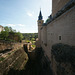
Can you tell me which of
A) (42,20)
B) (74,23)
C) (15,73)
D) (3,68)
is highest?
(42,20)

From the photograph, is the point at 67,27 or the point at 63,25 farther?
the point at 63,25

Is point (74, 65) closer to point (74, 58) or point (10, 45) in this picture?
point (74, 58)

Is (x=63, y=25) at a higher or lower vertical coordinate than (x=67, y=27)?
higher

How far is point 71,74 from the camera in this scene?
2.62m

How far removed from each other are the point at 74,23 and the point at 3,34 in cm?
3068

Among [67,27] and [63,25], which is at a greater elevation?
[63,25]

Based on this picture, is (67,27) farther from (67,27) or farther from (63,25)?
(63,25)

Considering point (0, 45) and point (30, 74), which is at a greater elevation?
point (0, 45)

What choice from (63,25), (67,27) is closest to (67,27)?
(67,27)

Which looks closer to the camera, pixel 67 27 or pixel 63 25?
pixel 67 27

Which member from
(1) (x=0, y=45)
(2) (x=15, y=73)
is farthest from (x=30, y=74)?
(1) (x=0, y=45)

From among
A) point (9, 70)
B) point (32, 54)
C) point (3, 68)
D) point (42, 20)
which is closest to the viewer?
point (3, 68)

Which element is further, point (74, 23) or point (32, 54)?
point (32, 54)

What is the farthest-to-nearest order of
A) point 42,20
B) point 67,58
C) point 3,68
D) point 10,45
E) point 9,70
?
point 42,20
point 10,45
point 9,70
point 3,68
point 67,58
